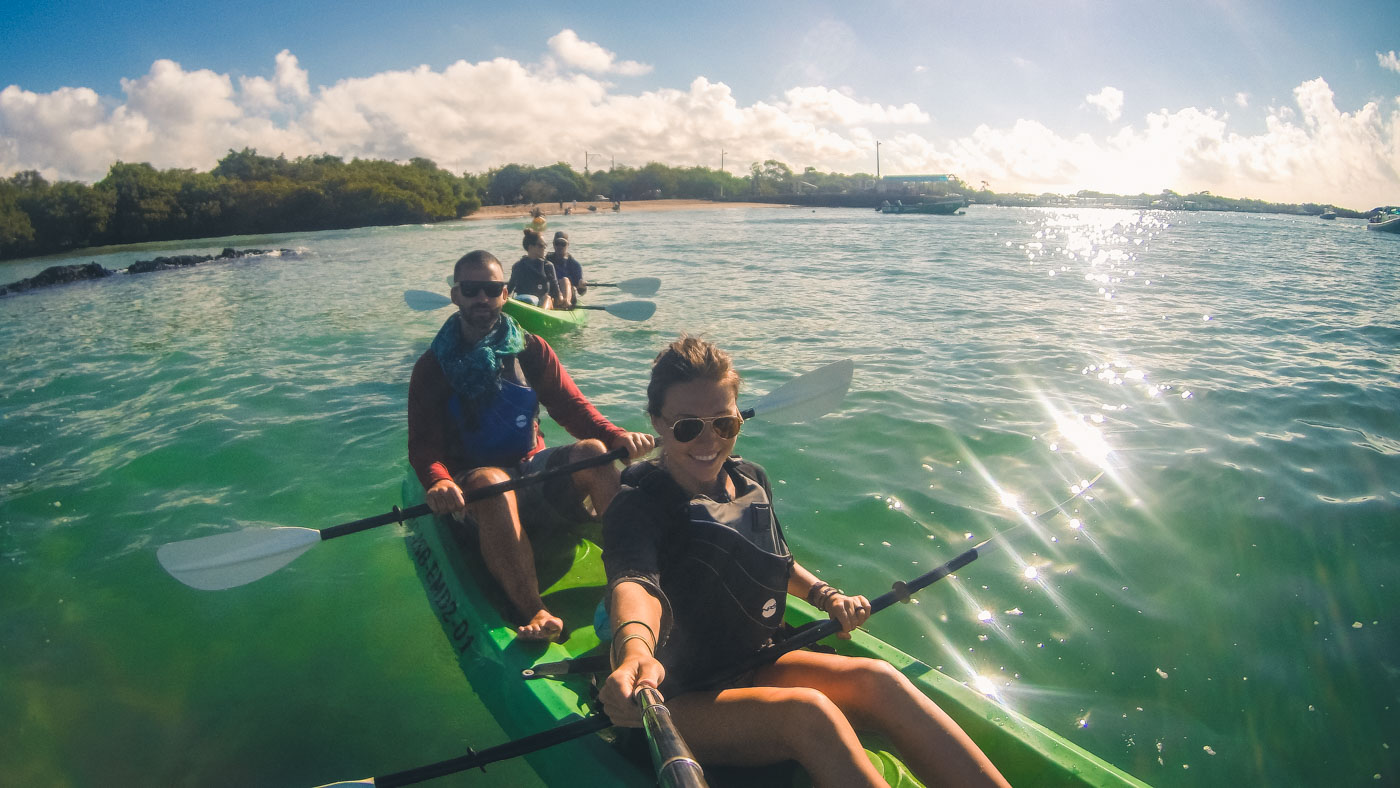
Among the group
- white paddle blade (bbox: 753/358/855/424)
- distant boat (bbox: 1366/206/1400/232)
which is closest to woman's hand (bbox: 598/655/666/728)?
white paddle blade (bbox: 753/358/855/424)

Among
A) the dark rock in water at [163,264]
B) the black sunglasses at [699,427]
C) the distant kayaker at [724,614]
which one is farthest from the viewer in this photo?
the dark rock in water at [163,264]

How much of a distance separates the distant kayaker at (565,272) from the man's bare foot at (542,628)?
862 cm

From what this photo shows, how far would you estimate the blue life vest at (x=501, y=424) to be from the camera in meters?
3.83

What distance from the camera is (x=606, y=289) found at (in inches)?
681

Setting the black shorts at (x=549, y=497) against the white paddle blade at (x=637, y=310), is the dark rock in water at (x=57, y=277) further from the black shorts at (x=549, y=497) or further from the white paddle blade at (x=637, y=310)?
the black shorts at (x=549, y=497)

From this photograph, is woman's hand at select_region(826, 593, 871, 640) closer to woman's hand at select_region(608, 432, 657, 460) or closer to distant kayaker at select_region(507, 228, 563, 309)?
woman's hand at select_region(608, 432, 657, 460)

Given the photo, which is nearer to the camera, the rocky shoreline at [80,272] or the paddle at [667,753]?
the paddle at [667,753]

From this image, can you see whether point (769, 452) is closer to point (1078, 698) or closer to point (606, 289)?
point (1078, 698)

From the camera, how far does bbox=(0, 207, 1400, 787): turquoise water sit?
3432 mm

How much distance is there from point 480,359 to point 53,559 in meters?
4.03

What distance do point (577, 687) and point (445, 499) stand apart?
1.04m

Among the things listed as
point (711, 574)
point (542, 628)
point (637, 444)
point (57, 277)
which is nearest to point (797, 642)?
point (711, 574)

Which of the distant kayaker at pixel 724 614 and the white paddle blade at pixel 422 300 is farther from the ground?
the white paddle blade at pixel 422 300

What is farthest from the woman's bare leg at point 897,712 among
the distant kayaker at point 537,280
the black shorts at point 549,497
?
the distant kayaker at point 537,280
